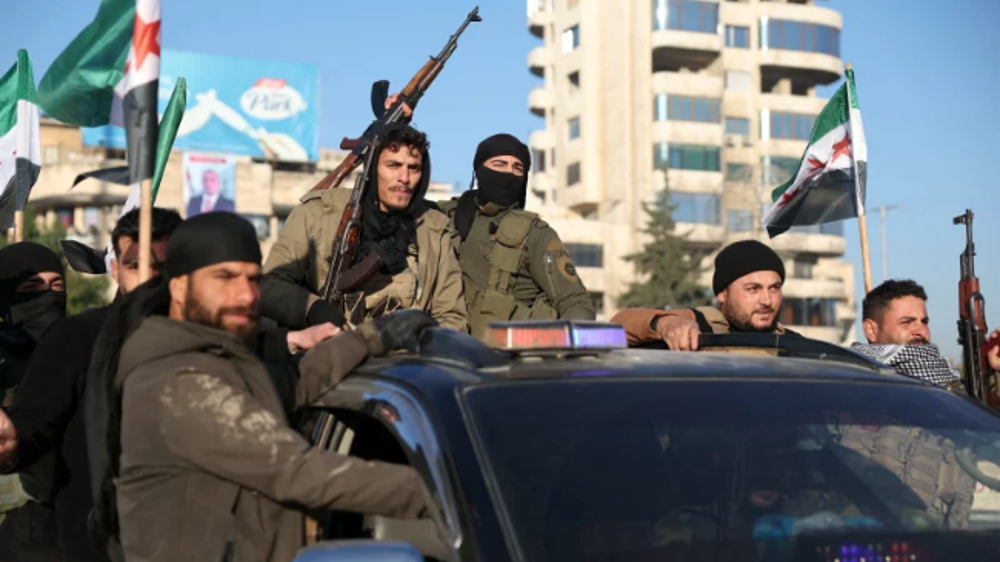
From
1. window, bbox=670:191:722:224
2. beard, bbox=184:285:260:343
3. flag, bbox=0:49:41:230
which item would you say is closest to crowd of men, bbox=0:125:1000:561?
beard, bbox=184:285:260:343

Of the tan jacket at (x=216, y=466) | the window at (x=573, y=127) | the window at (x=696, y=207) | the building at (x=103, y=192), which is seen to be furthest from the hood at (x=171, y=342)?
the window at (x=573, y=127)

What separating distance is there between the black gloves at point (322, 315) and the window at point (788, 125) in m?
68.1

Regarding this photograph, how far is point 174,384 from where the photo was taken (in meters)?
3.00

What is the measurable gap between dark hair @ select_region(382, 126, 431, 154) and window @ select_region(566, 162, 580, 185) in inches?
2534

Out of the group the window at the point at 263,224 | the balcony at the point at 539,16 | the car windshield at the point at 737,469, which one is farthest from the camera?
the balcony at the point at 539,16

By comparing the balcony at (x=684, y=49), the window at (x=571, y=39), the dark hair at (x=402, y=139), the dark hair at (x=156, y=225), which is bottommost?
the dark hair at (x=156, y=225)

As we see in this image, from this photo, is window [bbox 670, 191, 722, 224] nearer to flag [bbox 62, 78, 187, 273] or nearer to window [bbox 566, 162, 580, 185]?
window [bbox 566, 162, 580, 185]

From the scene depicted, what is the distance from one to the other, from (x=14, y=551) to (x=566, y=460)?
8.31ft

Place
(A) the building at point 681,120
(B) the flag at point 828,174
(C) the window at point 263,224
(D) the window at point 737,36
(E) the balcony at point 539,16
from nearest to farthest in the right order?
(B) the flag at point 828,174 → (A) the building at point 681,120 → (C) the window at point 263,224 → (D) the window at point 737,36 → (E) the balcony at point 539,16

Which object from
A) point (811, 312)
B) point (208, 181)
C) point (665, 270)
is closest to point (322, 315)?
point (665, 270)

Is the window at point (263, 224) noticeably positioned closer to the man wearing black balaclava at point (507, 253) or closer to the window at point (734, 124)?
the window at point (734, 124)

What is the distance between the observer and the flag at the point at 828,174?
897 centimetres

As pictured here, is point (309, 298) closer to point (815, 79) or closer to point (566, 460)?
point (566, 460)

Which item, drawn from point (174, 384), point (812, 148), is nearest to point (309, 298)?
point (174, 384)
